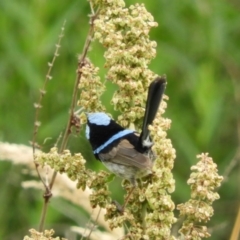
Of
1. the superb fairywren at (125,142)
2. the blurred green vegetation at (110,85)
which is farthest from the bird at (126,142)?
the blurred green vegetation at (110,85)

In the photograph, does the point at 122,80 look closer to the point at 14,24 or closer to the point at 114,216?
the point at 114,216

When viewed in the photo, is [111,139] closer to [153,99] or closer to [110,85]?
[153,99]

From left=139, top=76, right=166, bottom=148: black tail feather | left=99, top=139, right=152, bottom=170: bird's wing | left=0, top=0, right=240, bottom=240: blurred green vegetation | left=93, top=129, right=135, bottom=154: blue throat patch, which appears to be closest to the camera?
left=139, top=76, right=166, bottom=148: black tail feather

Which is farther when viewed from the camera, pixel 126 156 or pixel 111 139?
pixel 111 139

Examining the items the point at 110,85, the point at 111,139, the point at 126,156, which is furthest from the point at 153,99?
the point at 110,85

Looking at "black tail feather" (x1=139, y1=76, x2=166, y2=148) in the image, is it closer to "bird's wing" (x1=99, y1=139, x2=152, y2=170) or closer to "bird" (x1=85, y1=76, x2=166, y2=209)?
"bird" (x1=85, y1=76, x2=166, y2=209)

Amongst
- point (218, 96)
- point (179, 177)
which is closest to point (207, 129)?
point (218, 96)

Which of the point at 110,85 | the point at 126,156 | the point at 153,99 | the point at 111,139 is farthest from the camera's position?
the point at 110,85

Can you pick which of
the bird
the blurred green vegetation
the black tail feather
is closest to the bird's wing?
the bird

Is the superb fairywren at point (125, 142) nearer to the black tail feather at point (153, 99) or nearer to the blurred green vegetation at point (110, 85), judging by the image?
the black tail feather at point (153, 99)
